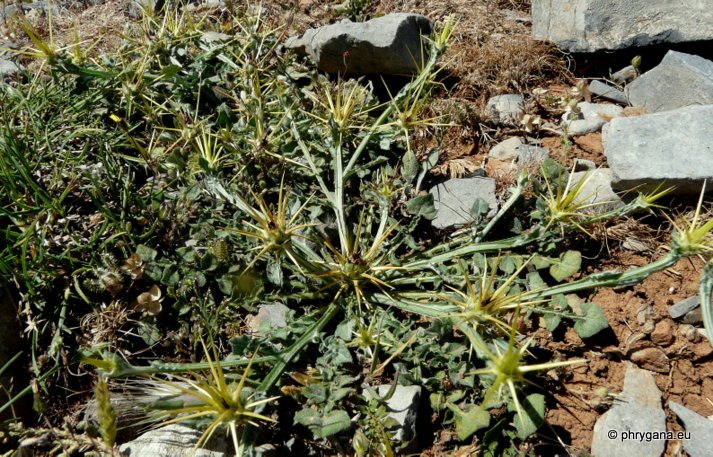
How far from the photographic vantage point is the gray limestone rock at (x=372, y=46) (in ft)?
11.3

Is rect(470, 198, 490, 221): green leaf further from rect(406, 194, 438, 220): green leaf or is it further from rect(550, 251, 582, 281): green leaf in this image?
rect(550, 251, 582, 281): green leaf

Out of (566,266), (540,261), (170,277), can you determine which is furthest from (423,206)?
→ (170,277)

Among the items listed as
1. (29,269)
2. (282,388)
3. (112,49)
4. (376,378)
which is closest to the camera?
(282,388)

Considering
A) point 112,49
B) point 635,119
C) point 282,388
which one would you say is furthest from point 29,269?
point 635,119

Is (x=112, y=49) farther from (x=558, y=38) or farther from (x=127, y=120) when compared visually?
(x=558, y=38)

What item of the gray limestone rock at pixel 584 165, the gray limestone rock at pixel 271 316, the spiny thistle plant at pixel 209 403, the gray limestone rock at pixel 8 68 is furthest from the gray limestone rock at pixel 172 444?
the gray limestone rock at pixel 8 68

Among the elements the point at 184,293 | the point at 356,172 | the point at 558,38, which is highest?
the point at 558,38

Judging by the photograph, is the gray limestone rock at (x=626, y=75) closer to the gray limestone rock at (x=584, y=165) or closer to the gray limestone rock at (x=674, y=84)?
the gray limestone rock at (x=674, y=84)

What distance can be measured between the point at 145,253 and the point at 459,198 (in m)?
1.47

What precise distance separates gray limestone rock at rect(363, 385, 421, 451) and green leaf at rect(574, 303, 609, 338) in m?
0.69

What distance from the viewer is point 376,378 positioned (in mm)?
2436

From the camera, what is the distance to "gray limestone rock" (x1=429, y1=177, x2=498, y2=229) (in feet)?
9.43

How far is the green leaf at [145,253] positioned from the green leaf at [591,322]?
179cm

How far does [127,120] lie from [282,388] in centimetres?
168
